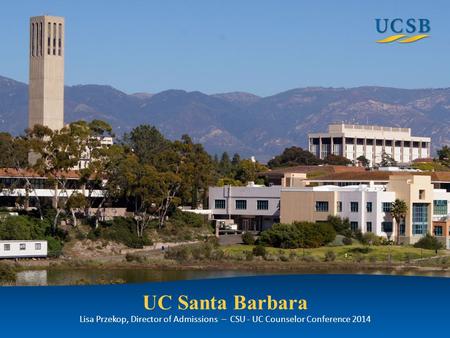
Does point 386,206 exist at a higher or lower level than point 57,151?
lower

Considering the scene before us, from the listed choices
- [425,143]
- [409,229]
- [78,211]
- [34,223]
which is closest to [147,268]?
[34,223]

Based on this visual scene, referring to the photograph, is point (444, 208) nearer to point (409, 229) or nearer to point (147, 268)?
point (409, 229)

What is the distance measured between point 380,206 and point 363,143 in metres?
85.2

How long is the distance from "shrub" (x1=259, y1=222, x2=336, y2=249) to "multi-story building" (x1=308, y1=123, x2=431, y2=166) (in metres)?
82.4

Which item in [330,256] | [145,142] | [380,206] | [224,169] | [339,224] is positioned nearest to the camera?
[330,256]

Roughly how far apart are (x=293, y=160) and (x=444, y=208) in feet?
182

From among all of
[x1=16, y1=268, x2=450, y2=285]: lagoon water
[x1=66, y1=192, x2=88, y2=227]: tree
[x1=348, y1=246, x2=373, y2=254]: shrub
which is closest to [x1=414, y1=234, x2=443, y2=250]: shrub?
[x1=348, y1=246, x2=373, y2=254]: shrub

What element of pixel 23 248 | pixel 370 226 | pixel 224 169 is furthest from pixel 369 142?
pixel 23 248

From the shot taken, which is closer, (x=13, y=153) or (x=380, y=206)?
(x=13, y=153)

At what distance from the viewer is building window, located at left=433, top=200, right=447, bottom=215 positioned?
72188 millimetres

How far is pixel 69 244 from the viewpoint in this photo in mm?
63062

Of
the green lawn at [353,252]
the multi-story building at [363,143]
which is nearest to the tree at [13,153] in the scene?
the green lawn at [353,252]

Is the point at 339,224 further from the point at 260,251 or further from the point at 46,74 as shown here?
the point at 46,74

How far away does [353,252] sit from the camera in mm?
62094
